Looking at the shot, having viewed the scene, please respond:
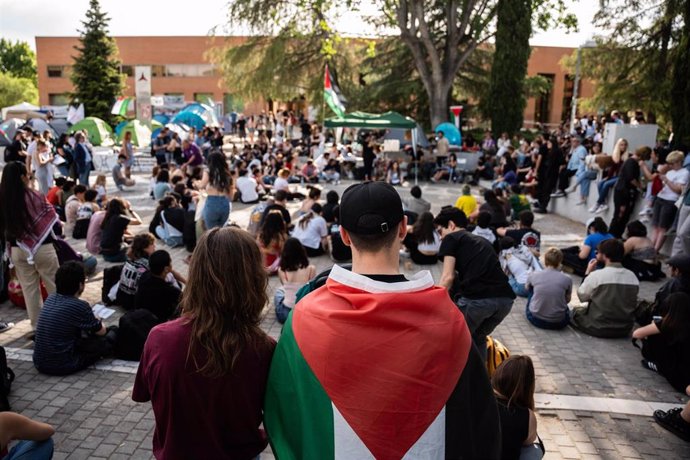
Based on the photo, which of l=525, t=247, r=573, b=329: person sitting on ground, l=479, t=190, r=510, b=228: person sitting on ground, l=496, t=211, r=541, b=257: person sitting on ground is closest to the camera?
l=525, t=247, r=573, b=329: person sitting on ground

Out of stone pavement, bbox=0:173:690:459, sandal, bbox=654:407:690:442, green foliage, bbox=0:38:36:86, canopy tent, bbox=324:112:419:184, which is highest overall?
green foliage, bbox=0:38:36:86

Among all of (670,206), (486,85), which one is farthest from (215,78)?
(670,206)

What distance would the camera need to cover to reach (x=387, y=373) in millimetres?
1678

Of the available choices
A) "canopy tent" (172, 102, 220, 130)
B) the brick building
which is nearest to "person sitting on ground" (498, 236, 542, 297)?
"canopy tent" (172, 102, 220, 130)

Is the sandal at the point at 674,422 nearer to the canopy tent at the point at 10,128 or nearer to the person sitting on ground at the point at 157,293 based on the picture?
the person sitting on ground at the point at 157,293

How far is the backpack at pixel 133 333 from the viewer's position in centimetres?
538

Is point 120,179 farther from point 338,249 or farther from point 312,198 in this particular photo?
point 338,249

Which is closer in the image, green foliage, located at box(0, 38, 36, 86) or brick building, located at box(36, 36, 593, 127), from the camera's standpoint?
brick building, located at box(36, 36, 593, 127)

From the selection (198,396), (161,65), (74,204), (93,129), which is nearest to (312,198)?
(74,204)

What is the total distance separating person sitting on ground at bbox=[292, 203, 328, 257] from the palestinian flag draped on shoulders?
761 centimetres

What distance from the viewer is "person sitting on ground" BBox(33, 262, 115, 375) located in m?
4.88

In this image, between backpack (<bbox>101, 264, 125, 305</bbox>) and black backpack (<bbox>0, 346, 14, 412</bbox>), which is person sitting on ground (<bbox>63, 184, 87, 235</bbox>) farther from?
black backpack (<bbox>0, 346, 14, 412</bbox>)

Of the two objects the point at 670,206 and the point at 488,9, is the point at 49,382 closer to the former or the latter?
the point at 670,206

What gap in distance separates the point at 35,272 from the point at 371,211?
5.33 metres
